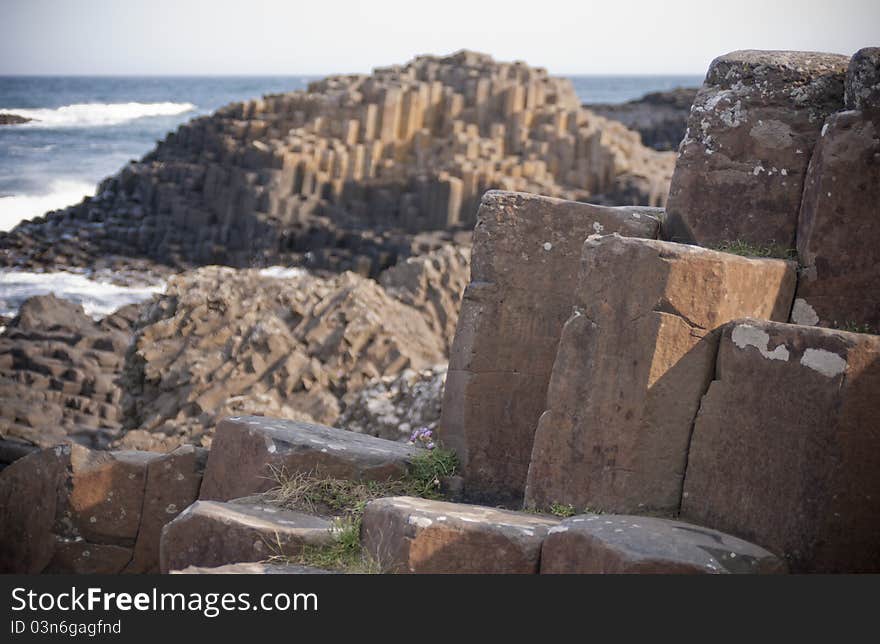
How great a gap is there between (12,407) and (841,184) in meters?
11.4

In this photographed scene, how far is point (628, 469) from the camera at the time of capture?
205 inches

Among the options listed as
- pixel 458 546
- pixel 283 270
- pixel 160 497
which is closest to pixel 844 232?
pixel 458 546

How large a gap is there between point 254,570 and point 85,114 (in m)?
14.5

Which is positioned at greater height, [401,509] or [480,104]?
[480,104]

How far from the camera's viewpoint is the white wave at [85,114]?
540 inches

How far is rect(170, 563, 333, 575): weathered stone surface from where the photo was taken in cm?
445

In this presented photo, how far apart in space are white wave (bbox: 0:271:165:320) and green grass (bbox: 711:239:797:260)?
39.8 feet

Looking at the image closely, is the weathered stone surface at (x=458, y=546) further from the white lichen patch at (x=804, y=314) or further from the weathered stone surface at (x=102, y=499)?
the weathered stone surface at (x=102, y=499)

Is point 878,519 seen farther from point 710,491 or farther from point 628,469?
point 628,469

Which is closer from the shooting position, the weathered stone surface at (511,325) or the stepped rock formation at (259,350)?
the weathered stone surface at (511,325)

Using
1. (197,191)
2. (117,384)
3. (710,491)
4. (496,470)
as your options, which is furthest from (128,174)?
(710,491)

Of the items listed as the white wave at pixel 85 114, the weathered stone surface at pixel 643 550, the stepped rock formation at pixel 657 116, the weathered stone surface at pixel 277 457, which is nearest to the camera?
the weathered stone surface at pixel 643 550

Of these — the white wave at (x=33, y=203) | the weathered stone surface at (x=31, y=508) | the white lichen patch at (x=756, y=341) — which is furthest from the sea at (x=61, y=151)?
the white lichen patch at (x=756, y=341)

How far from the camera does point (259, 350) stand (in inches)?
510
